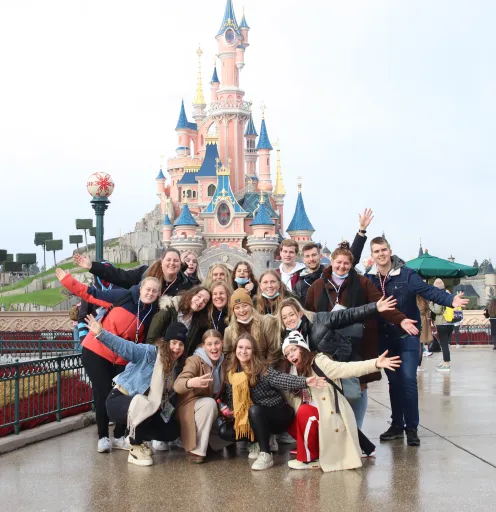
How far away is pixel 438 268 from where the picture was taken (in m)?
14.1

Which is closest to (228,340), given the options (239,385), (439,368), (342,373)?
(239,385)

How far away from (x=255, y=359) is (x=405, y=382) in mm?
1482

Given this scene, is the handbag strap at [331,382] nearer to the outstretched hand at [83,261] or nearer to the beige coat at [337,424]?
the beige coat at [337,424]

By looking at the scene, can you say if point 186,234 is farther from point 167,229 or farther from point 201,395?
point 201,395

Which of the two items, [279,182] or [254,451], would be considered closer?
[254,451]

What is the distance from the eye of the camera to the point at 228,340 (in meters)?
5.59

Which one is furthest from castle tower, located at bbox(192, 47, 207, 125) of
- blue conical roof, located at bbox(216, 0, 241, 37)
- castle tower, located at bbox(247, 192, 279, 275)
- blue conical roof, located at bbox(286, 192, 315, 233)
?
castle tower, located at bbox(247, 192, 279, 275)

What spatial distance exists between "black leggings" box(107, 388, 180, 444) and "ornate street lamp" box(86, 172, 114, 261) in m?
4.58

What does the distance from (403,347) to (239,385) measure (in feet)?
5.39

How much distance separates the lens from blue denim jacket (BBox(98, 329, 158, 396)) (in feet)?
17.6

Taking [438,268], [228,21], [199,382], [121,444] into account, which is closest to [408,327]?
[199,382]

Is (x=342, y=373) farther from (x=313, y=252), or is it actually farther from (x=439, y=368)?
(x=439, y=368)

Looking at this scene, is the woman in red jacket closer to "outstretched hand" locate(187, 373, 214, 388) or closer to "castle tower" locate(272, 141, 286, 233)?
"outstretched hand" locate(187, 373, 214, 388)

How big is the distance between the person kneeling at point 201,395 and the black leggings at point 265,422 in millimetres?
176
